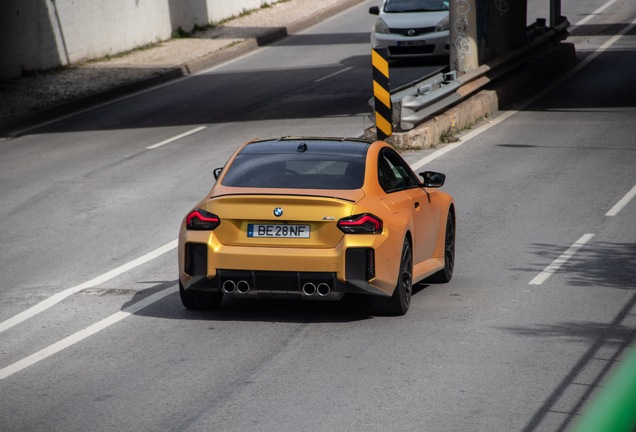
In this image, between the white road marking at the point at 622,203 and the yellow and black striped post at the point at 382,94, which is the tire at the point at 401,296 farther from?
the yellow and black striped post at the point at 382,94

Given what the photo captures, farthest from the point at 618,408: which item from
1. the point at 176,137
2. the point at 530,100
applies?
the point at 530,100

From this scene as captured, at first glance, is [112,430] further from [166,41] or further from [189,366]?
[166,41]

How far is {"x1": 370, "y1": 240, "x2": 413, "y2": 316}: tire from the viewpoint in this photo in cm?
692

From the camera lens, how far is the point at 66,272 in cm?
889

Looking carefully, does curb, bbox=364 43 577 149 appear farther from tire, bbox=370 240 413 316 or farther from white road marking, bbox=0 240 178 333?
tire, bbox=370 240 413 316

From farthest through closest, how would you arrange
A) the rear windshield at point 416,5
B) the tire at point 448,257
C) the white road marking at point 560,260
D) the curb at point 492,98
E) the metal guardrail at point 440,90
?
1. the rear windshield at point 416,5
2. the metal guardrail at point 440,90
3. the curb at point 492,98
4. the tire at point 448,257
5. the white road marking at point 560,260

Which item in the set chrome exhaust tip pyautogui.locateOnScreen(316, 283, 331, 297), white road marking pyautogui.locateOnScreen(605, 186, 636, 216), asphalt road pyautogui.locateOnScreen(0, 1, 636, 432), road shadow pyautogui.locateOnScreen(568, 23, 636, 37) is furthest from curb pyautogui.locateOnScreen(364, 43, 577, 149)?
chrome exhaust tip pyautogui.locateOnScreen(316, 283, 331, 297)

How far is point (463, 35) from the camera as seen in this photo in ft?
59.1

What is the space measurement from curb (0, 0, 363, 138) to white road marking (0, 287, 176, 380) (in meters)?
11.6

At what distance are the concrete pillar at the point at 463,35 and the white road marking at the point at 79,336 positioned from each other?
11.5 meters

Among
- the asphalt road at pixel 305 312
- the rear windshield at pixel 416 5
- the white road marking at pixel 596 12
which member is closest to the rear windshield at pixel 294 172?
the asphalt road at pixel 305 312

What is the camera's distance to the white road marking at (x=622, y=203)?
36.2 feet

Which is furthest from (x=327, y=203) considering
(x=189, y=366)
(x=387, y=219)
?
(x=189, y=366)

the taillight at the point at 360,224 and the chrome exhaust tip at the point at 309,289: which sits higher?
the taillight at the point at 360,224
